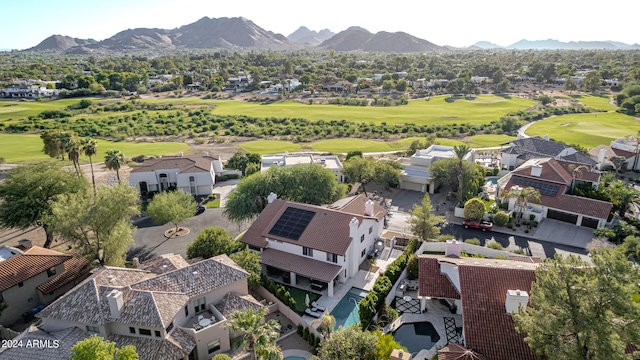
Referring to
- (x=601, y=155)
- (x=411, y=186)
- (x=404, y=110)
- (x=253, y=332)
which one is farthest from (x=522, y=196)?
(x=404, y=110)

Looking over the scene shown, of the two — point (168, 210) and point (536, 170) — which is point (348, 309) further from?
point (536, 170)

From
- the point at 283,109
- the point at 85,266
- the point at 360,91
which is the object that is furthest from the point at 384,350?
the point at 360,91

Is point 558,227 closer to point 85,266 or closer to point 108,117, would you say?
point 85,266

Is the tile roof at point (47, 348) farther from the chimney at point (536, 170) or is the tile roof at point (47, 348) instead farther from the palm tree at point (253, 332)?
the chimney at point (536, 170)

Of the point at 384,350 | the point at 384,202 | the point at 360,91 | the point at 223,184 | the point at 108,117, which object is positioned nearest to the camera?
the point at 384,350

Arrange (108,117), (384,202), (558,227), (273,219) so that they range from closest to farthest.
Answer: (273,219) < (558,227) < (384,202) < (108,117)

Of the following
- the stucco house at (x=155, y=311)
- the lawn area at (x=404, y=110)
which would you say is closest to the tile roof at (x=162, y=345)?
the stucco house at (x=155, y=311)
